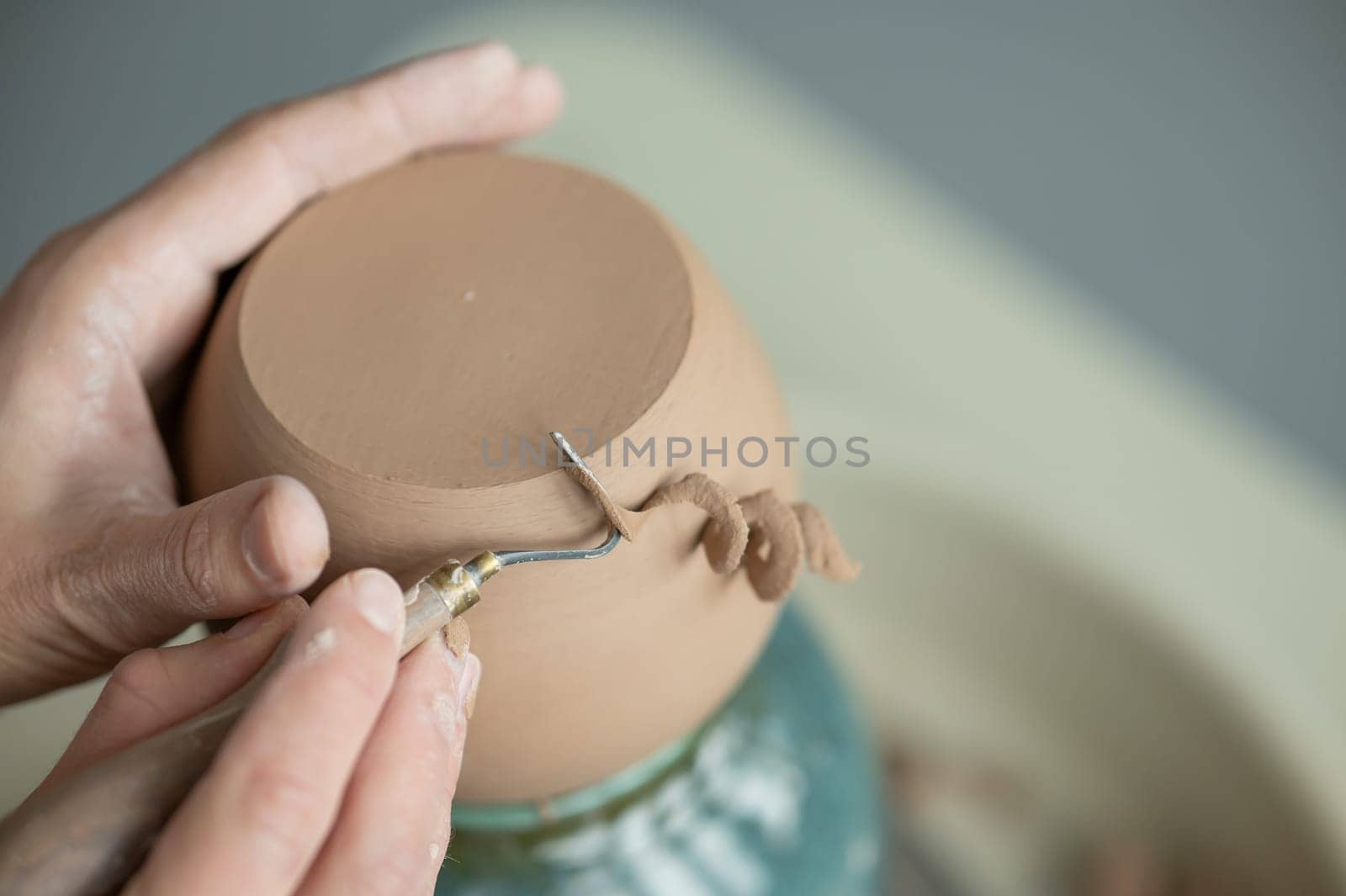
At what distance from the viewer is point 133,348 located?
57cm

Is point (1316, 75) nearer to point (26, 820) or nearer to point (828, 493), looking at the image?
point (828, 493)

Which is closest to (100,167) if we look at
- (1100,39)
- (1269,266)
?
(1100,39)

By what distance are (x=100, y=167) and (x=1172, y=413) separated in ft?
4.48

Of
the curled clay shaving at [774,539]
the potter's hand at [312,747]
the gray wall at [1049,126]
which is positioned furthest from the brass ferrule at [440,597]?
the gray wall at [1049,126]

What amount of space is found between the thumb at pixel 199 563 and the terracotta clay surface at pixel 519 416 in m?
0.03

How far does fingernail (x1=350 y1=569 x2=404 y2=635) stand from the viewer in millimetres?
393

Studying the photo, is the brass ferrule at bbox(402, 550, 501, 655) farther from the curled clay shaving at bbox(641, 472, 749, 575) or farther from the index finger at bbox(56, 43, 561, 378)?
the index finger at bbox(56, 43, 561, 378)

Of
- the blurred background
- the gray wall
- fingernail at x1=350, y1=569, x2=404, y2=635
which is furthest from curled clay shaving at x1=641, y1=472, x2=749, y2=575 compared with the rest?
the gray wall

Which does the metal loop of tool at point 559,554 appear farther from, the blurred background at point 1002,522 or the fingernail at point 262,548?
the blurred background at point 1002,522

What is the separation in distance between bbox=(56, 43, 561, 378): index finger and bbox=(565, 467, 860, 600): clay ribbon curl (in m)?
0.26

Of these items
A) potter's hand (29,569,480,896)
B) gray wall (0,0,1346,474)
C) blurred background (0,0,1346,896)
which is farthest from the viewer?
gray wall (0,0,1346,474)

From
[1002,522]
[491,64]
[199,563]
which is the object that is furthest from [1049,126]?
[199,563]

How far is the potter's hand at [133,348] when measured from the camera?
1.67ft

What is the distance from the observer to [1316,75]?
68.8 inches
